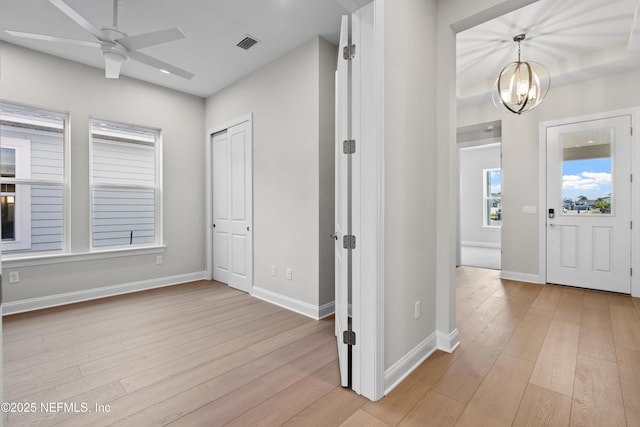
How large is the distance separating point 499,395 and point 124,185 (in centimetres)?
489

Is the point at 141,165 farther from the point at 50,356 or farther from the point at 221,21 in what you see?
the point at 50,356

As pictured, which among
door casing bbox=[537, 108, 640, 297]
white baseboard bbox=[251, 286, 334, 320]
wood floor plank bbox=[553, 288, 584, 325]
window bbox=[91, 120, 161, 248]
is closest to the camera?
wood floor plank bbox=[553, 288, 584, 325]

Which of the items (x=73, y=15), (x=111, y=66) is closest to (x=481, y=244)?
(x=111, y=66)

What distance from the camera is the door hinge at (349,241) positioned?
1.98m

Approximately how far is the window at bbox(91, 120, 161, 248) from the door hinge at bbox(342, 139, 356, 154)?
3.71 metres

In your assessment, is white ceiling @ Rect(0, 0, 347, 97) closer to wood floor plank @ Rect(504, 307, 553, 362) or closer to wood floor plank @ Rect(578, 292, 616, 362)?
wood floor plank @ Rect(504, 307, 553, 362)

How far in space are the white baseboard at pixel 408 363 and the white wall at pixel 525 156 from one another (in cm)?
300

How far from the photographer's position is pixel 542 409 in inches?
70.8

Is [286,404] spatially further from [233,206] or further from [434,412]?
[233,206]

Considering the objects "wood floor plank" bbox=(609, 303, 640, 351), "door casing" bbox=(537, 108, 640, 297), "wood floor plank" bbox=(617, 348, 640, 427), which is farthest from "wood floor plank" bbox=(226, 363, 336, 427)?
"door casing" bbox=(537, 108, 640, 297)

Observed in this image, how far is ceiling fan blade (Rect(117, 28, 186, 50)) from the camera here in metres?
2.47

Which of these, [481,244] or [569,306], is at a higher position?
[481,244]

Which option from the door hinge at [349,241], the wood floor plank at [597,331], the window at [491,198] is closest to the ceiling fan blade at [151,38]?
the door hinge at [349,241]

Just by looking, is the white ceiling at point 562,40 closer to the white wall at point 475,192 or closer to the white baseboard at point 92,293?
the white wall at point 475,192
